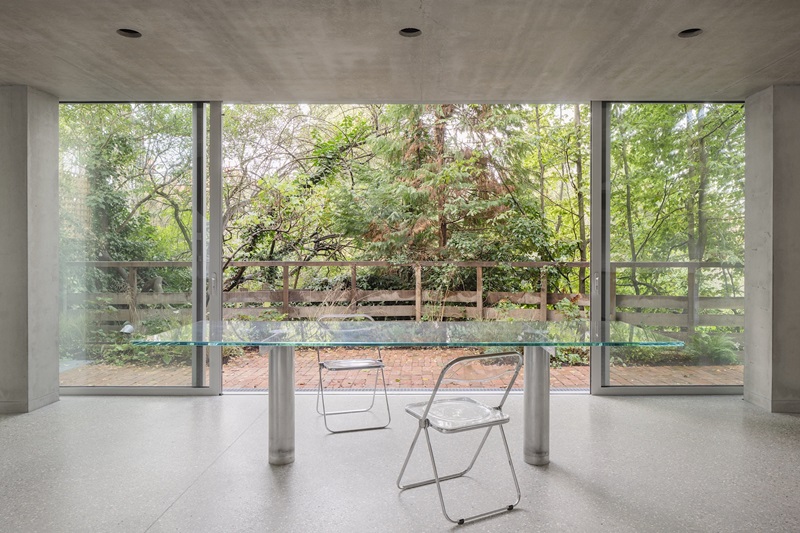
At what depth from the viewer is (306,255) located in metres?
7.33

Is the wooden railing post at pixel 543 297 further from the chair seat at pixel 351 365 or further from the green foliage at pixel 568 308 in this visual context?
the chair seat at pixel 351 365

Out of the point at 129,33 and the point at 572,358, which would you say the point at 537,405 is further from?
the point at 572,358

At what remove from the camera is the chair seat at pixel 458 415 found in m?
2.38

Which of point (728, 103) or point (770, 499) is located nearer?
point (770, 499)

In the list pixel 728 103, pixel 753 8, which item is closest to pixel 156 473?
pixel 753 8

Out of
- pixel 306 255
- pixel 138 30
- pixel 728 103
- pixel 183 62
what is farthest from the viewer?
pixel 306 255

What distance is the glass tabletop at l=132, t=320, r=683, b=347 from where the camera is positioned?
2.52m

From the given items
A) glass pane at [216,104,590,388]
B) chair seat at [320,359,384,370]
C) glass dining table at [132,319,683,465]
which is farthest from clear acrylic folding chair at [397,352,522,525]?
glass pane at [216,104,590,388]

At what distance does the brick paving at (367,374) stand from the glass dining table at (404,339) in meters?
1.64

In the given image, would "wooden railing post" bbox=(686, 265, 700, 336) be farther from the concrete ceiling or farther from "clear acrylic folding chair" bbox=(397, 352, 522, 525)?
"clear acrylic folding chair" bbox=(397, 352, 522, 525)

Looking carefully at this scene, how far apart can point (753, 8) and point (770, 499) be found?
2.45m

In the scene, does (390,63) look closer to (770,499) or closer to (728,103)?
(728,103)

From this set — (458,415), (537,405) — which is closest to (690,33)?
(537,405)

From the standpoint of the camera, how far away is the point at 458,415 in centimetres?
255
